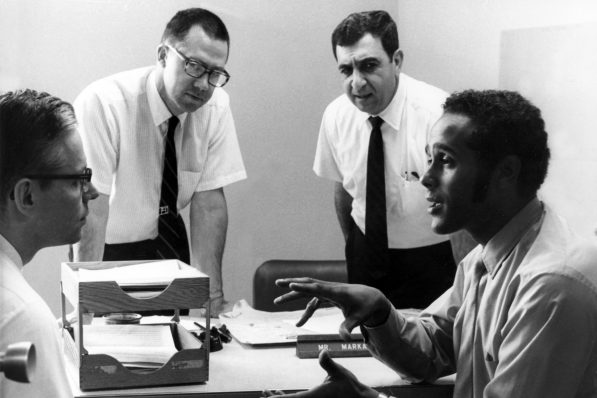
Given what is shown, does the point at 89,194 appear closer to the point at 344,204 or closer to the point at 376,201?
the point at 376,201

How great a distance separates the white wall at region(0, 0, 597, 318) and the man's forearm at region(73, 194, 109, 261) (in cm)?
54

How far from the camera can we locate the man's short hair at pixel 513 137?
155cm

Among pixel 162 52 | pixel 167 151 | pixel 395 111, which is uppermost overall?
pixel 162 52

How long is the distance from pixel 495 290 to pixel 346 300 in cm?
31

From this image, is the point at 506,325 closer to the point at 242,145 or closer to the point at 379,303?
the point at 379,303

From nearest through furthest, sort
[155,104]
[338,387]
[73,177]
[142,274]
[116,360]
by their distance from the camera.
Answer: [73,177] → [338,387] → [116,360] → [142,274] → [155,104]

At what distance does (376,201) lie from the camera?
2727 mm

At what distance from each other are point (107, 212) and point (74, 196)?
4.20 feet

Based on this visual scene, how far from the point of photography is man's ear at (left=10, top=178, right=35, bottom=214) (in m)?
1.15

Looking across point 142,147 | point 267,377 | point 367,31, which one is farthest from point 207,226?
point 267,377

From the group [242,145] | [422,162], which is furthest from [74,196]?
[242,145]

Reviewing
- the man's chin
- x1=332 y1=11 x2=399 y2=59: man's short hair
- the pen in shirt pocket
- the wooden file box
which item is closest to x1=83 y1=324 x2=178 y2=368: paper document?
the wooden file box

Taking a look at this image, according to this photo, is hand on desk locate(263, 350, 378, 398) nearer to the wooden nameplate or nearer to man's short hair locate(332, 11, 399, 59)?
the wooden nameplate

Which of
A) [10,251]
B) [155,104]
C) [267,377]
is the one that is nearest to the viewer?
[10,251]
